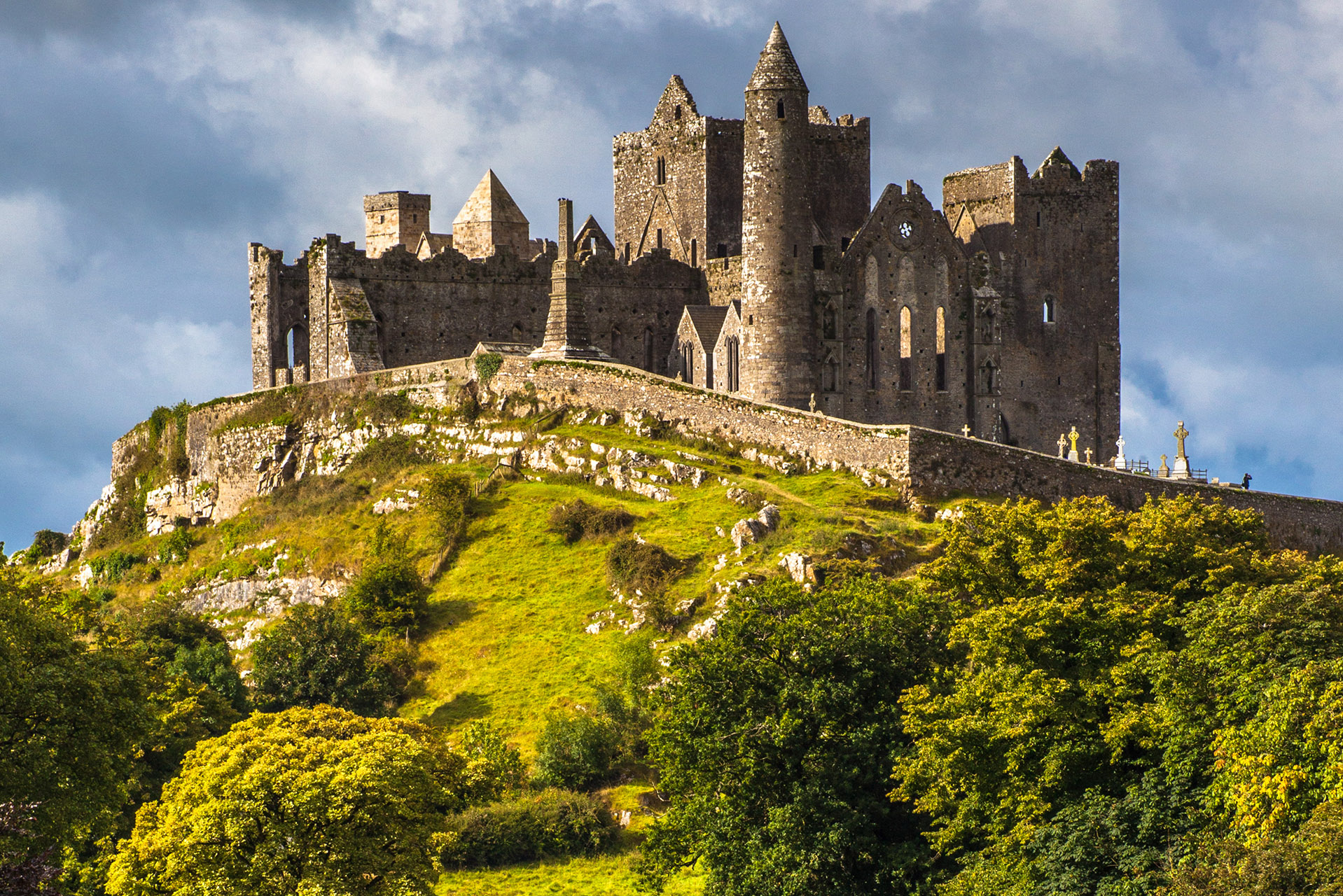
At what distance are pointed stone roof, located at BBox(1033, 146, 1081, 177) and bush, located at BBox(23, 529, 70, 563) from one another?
1713 inches

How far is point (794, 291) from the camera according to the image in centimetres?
6962

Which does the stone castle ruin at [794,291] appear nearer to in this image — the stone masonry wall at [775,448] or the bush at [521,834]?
the stone masonry wall at [775,448]

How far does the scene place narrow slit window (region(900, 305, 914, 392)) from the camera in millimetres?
74000

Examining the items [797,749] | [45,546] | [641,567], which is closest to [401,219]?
[45,546]

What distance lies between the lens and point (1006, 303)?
77500 mm

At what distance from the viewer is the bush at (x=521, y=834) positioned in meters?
47.9

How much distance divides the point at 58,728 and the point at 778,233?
123ft

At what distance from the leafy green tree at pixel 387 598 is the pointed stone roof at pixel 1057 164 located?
33373 millimetres

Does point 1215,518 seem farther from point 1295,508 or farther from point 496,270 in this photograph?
point 496,270

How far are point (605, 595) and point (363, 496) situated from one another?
49.3ft

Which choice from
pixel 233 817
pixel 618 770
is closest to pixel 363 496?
pixel 618 770

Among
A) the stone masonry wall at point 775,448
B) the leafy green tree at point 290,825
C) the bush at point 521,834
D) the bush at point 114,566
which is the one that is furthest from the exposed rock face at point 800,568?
the bush at point 114,566

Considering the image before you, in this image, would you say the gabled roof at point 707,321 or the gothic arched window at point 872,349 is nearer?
the gothic arched window at point 872,349

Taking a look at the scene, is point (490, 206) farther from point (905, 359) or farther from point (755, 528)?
point (755, 528)
